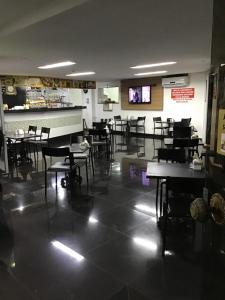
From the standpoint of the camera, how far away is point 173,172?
3.00 meters

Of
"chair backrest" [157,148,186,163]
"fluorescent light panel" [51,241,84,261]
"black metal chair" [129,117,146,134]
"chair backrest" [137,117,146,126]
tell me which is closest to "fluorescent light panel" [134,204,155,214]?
"chair backrest" [157,148,186,163]

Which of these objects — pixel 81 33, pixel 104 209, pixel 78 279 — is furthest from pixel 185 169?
pixel 81 33

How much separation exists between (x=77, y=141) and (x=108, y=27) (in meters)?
2.58

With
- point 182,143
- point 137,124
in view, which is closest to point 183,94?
point 137,124

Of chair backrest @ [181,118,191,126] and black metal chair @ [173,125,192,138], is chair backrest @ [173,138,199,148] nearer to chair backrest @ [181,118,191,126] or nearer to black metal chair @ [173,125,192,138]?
black metal chair @ [173,125,192,138]

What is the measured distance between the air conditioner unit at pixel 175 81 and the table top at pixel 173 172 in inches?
265

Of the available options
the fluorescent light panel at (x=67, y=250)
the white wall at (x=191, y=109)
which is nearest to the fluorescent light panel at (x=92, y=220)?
the fluorescent light panel at (x=67, y=250)

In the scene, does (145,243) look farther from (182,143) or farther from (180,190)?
(182,143)

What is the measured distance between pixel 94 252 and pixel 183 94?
26.6 ft

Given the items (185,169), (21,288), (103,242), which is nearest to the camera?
(21,288)

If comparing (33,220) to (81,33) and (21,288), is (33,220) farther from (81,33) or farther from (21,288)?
(81,33)

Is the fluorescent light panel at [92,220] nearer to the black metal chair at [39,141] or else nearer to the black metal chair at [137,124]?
the black metal chair at [39,141]

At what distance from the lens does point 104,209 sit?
11.8ft

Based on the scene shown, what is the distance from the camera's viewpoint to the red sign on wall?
30.5 feet
